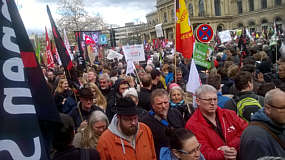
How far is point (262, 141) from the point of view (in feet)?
6.70

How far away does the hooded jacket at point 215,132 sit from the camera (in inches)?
101

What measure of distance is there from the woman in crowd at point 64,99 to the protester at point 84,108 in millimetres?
416

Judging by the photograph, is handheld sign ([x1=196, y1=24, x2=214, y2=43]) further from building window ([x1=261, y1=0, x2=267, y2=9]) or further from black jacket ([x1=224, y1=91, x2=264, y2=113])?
building window ([x1=261, y1=0, x2=267, y2=9])

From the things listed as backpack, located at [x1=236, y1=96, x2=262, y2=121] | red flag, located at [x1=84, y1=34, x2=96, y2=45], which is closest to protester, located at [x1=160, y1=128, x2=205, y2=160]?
backpack, located at [x1=236, y1=96, x2=262, y2=121]

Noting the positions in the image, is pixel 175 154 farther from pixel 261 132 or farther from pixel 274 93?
pixel 274 93

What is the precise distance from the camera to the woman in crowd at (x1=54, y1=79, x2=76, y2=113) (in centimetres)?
438

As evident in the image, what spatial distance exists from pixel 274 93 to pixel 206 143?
0.91 meters

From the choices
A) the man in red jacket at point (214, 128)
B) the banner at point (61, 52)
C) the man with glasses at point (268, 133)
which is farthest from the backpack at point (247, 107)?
the banner at point (61, 52)

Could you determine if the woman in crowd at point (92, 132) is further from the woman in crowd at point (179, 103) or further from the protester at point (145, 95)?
the protester at point (145, 95)

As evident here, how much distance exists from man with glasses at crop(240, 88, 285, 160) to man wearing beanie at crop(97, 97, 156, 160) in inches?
42.5

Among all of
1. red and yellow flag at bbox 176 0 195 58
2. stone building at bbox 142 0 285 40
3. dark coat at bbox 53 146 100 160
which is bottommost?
dark coat at bbox 53 146 100 160

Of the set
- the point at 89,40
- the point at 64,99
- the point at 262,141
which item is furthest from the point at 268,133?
the point at 89,40

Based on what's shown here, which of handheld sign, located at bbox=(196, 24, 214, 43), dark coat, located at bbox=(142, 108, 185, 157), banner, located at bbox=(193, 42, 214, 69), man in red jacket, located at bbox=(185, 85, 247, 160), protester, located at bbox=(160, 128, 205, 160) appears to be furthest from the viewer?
handheld sign, located at bbox=(196, 24, 214, 43)

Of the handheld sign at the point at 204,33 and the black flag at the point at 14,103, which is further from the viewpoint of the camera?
the handheld sign at the point at 204,33
